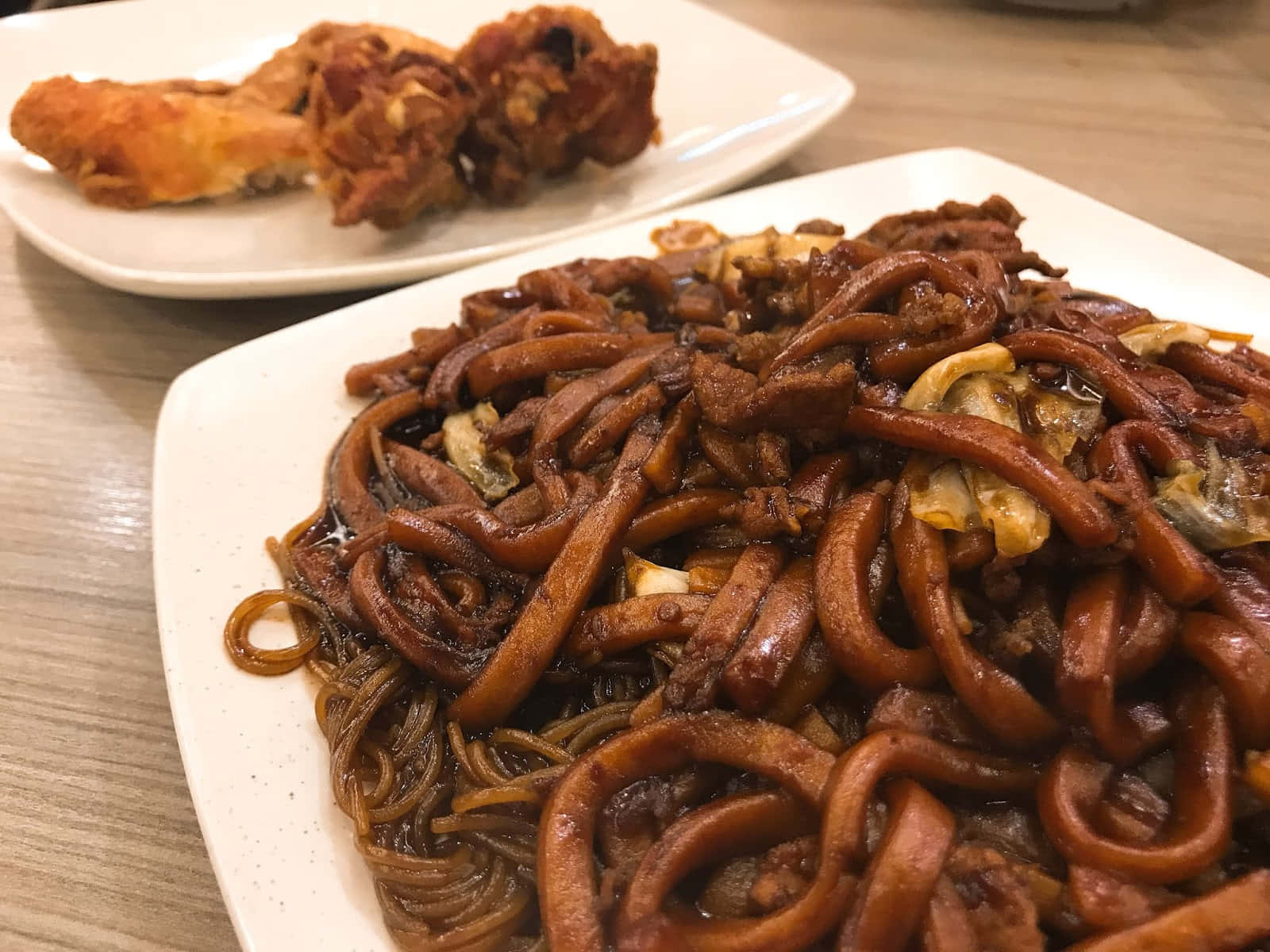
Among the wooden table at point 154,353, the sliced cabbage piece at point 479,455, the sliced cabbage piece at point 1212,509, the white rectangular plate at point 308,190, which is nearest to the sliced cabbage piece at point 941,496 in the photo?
the sliced cabbage piece at point 1212,509

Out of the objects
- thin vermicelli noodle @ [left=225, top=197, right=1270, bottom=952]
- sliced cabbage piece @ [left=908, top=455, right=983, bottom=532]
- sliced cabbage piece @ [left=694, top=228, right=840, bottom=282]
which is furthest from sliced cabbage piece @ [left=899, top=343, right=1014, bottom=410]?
sliced cabbage piece @ [left=694, top=228, right=840, bottom=282]

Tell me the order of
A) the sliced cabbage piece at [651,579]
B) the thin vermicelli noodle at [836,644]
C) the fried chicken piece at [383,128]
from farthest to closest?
the fried chicken piece at [383,128] → the sliced cabbage piece at [651,579] → the thin vermicelli noodle at [836,644]

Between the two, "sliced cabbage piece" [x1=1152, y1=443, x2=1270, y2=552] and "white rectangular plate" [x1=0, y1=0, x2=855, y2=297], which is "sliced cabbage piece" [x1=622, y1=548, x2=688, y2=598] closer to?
"sliced cabbage piece" [x1=1152, y1=443, x2=1270, y2=552]

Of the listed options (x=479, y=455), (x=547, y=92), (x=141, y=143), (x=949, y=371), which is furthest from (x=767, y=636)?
(x=141, y=143)

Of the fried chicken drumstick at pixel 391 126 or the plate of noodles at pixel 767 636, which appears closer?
the plate of noodles at pixel 767 636

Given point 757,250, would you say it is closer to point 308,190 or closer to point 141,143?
point 308,190

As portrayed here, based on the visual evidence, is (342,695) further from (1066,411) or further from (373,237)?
(373,237)

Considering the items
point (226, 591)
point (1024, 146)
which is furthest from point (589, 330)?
point (1024, 146)

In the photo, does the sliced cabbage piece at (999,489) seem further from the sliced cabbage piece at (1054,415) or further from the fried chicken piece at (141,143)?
the fried chicken piece at (141,143)
